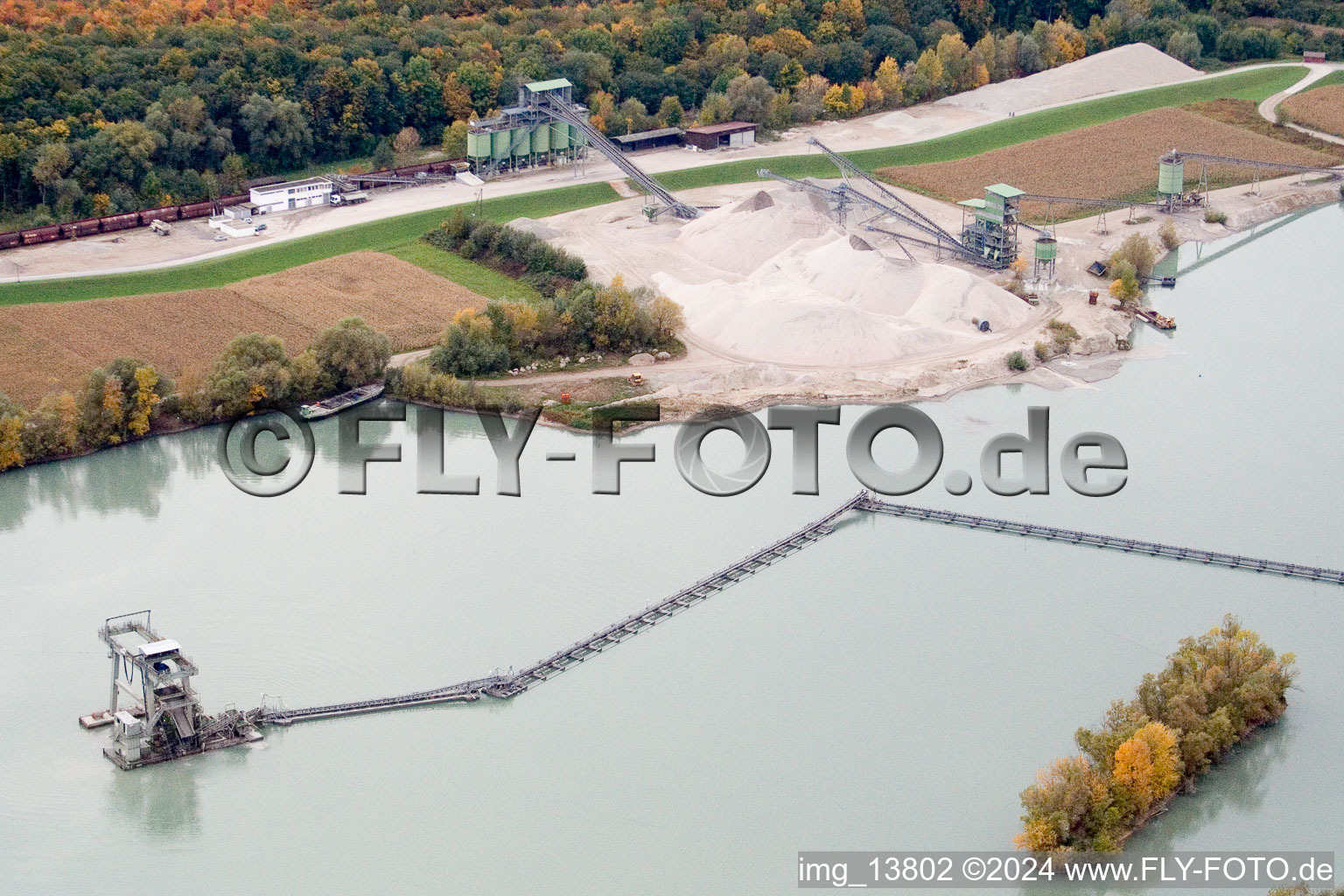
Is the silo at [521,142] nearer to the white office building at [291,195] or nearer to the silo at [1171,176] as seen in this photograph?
the white office building at [291,195]

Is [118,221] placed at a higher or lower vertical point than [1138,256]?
higher

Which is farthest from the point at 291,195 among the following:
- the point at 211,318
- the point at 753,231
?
the point at 753,231

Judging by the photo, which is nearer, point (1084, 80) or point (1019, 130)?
point (1019, 130)

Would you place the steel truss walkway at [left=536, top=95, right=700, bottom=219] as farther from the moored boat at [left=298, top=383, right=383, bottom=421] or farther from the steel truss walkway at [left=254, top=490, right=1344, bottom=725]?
the steel truss walkway at [left=254, top=490, right=1344, bottom=725]

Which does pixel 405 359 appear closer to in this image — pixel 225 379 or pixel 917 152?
pixel 225 379

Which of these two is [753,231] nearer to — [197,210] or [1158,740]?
[197,210]

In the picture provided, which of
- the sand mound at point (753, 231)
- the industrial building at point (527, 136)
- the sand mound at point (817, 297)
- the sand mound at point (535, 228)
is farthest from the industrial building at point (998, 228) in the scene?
the industrial building at point (527, 136)
